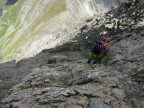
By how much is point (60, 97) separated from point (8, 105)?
4404mm

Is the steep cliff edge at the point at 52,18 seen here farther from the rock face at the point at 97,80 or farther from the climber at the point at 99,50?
the climber at the point at 99,50

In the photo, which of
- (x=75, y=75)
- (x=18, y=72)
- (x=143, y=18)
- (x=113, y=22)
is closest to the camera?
(x=75, y=75)

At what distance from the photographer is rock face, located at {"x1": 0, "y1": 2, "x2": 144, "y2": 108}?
26.4 metres

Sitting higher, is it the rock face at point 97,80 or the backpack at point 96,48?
the backpack at point 96,48

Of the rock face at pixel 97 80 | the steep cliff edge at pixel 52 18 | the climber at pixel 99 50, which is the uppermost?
the steep cliff edge at pixel 52 18

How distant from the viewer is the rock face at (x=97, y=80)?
2639 centimetres

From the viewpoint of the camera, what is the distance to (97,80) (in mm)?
29531

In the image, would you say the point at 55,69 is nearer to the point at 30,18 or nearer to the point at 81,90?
the point at 81,90

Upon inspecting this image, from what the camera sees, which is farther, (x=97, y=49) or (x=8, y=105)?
(x=97, y=49)

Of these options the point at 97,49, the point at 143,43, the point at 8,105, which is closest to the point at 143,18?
the point at 143,43

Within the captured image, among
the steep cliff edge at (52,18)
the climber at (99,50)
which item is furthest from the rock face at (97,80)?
the steep cliff edge at (52,18)

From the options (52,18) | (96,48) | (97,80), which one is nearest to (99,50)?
(96,48)

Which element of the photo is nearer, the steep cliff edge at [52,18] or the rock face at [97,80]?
the rock face at [97,80]

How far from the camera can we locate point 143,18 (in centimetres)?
4272
